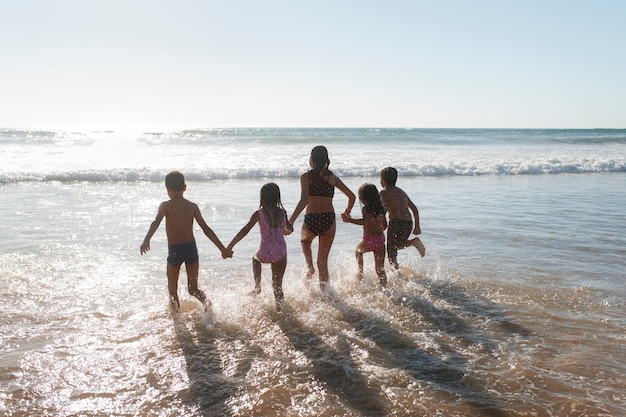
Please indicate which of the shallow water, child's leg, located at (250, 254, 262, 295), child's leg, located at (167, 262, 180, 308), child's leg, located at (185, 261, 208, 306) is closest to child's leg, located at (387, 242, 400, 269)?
the shallow water

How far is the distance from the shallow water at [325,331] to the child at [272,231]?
0.34m

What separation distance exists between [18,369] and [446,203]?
9557 millimetres

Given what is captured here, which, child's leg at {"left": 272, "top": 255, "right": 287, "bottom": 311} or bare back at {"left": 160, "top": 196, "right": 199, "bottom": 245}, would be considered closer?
bare back at {"left": 160, "top": 196, "right": 199, "bottom": 245}

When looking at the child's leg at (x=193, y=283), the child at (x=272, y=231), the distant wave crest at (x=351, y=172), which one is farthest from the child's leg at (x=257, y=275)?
the distant wave crest at (x=351, y=172)

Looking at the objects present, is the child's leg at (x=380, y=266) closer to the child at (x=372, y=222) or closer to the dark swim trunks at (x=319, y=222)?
the child at (x=372, y=222)

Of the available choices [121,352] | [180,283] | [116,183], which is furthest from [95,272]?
[116,183]

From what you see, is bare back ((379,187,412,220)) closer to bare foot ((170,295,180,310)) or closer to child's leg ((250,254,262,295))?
child's leg ((250,254,262,295))

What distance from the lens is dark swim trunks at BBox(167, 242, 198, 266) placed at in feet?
16.3

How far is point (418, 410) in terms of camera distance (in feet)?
10.2

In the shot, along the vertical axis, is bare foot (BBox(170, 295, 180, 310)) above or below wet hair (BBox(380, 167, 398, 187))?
below

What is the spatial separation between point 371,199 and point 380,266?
2.51 ft

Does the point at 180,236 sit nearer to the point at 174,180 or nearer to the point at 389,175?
the point at 174,180

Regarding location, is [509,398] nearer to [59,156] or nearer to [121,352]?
[121,352]

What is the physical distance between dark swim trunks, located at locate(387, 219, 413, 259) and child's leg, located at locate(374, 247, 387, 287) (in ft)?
1.30
